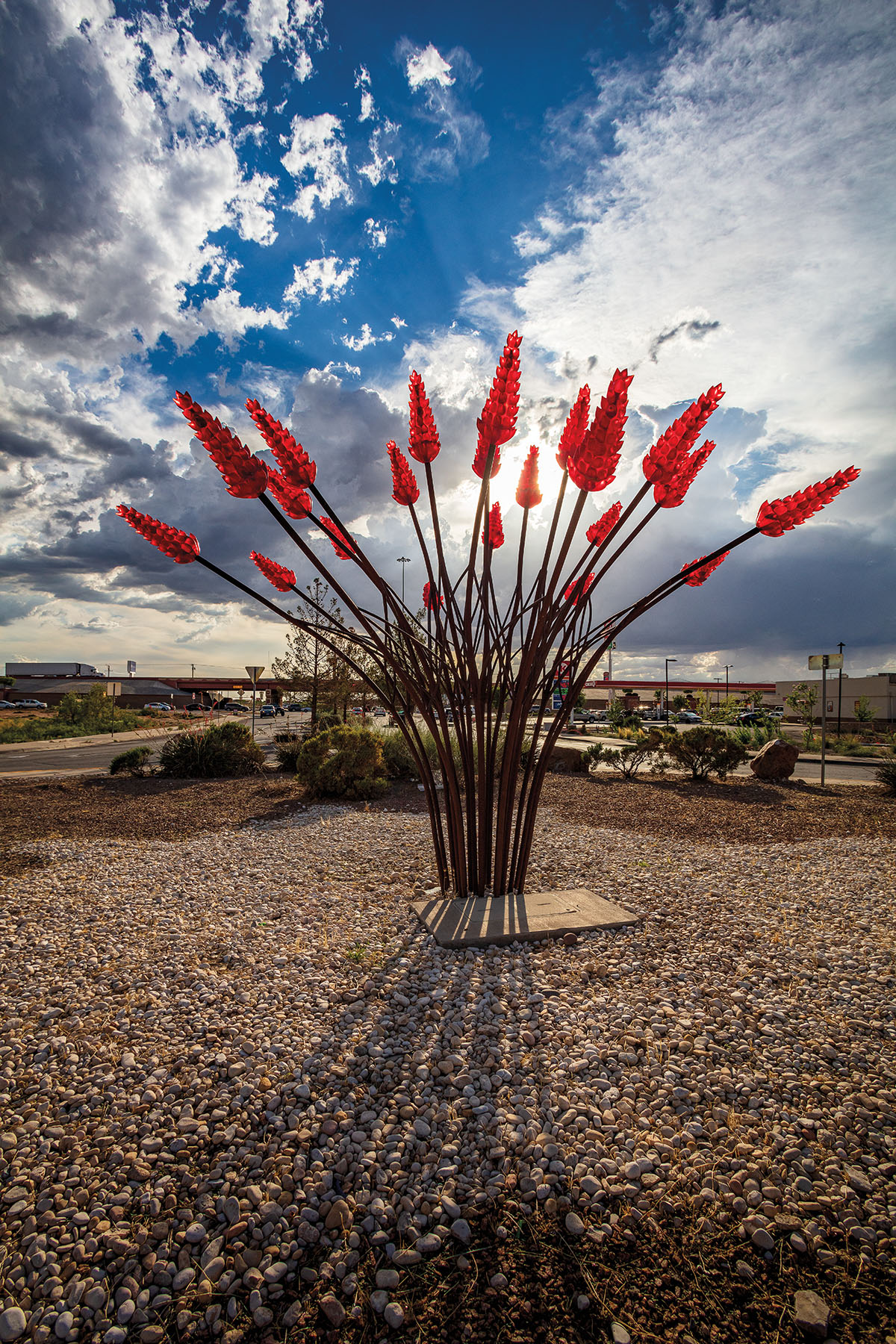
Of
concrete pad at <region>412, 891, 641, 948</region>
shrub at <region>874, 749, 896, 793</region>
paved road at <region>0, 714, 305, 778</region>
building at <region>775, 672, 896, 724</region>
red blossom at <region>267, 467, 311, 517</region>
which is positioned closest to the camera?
red blossom at <region>267, 467, 311, 517</region>

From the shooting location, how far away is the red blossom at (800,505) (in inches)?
121

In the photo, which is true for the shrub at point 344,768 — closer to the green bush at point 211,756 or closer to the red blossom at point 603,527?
the green bush at point 211,756

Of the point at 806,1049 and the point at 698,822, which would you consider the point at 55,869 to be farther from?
the point at 698,822

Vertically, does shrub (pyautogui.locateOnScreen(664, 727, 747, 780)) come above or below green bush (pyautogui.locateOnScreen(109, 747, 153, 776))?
above

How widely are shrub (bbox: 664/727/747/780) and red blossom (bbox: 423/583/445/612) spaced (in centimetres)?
867

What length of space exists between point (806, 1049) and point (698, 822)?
520 centimetres

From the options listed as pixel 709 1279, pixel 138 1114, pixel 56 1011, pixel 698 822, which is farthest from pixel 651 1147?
pixel 698 822

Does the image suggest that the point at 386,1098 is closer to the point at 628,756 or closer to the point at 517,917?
the point at 517,917

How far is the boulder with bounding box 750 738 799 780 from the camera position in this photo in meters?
12.2

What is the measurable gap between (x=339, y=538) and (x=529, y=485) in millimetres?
1184

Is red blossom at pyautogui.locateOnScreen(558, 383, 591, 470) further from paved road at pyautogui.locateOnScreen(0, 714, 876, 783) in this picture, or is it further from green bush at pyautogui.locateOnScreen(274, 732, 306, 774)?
paved road at pyautogui.locateOnScreen(0, 714, 876, 783)

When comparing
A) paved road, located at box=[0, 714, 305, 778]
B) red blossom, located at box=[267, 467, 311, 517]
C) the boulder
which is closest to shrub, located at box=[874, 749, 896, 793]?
the boulder

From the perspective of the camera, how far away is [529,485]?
3633 millimetres

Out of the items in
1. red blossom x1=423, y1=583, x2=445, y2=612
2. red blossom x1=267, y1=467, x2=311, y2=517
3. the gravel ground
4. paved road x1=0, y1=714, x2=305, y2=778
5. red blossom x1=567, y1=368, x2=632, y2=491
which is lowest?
paved road x1=0, y1=714, x2=305, y2=778
